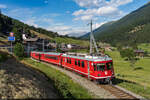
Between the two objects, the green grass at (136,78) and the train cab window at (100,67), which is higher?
the train cab window at (100,67)

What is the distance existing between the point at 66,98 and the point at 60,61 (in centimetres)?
2066

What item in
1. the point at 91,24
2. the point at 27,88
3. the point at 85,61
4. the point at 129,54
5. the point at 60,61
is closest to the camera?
the point at 27,88

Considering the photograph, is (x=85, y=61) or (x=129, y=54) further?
A: (x=129, y=54)

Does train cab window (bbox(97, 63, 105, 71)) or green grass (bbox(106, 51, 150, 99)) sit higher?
train cab window (bbox(97, 63, 105, 71))

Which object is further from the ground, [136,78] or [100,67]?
[100,67]

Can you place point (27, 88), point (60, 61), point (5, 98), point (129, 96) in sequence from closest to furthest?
1. point (5, 98)
2. point (27, 88)
3. point (129, 96)
4. point (60, 61)

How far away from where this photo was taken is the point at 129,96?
13.1 meters

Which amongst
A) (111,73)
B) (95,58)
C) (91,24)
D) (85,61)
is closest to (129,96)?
(111,73)

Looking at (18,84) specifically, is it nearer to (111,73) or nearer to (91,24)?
(111,73)

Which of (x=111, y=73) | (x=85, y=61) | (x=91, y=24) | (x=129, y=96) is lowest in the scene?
(x=129, y=96)

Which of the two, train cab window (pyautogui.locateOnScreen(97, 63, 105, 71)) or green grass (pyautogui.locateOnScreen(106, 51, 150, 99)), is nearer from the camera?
green grass (pyautogui.locateOnScreen(106, 51, 150, 99))

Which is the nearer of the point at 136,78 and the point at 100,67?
the point at 100,67

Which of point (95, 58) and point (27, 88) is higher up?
point (95, 58)

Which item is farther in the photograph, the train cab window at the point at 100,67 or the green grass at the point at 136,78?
the train cab window at the point at 100,67
